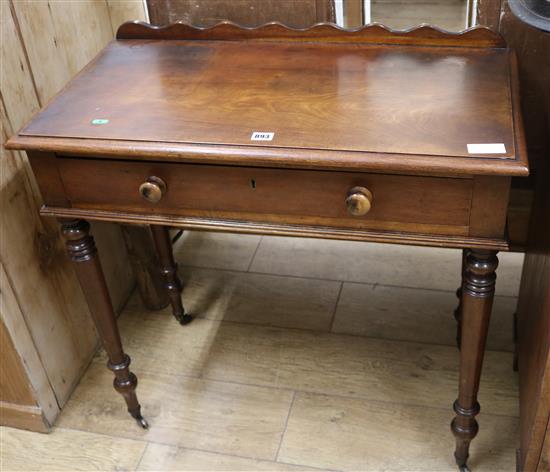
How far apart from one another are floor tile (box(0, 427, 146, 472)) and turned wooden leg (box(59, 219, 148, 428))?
9 cm

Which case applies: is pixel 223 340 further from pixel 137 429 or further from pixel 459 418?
pixel 459 418

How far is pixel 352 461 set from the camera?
5.36 feet

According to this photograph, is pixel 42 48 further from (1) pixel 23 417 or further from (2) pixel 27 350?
(1) pixel 23 417

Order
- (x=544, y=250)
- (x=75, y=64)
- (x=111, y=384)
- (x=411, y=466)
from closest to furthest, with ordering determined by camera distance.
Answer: (x=544, y=250) → (x=411, y=466) → (x=75, y=64) → (x=111, y=384)

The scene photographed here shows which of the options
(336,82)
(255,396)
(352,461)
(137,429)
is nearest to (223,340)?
(255,396)

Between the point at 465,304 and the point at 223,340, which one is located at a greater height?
the point at 465,304

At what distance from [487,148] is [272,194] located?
37cm

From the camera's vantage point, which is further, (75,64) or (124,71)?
(75,64)

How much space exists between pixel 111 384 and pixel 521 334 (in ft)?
3.41

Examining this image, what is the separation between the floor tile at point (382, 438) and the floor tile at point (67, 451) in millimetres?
373

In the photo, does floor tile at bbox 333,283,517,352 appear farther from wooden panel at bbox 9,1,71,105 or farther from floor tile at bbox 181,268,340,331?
wooden panel at bbox 9,1,71,105

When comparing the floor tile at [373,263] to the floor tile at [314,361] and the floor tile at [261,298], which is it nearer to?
the floor tile at [261,298]

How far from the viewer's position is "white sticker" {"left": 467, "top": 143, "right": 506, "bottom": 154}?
44.8 inches

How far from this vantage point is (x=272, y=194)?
1.27 meters
